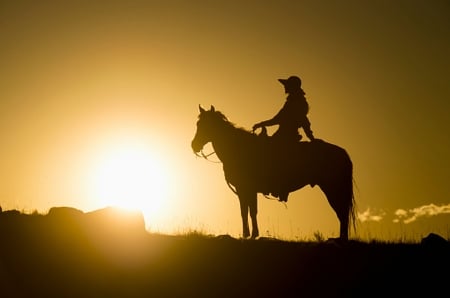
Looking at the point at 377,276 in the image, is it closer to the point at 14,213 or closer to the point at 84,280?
the point at 84,280

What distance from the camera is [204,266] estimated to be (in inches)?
573

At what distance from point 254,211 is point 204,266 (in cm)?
441

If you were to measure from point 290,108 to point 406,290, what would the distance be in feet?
24.0

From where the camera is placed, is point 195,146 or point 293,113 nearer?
point 293,113

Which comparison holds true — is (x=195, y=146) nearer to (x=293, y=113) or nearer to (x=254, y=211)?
(x=254, y=211)

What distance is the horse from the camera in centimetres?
1842

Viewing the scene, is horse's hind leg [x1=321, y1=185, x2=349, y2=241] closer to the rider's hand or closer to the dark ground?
the dark ground

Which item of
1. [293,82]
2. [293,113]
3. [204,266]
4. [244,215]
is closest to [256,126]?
[293,113]

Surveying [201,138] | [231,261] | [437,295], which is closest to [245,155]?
[201,138]

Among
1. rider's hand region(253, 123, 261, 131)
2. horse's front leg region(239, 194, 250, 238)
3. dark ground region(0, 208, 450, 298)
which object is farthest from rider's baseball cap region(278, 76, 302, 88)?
dark ground region(0, 208, 450, 298)

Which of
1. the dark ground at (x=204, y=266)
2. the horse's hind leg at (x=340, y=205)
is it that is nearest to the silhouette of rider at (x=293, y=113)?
the horse's hind leg at (x=340, y=205)

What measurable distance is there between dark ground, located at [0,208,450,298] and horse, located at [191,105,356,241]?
7.41ft

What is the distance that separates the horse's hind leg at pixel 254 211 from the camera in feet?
59.4

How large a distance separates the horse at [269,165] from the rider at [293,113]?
0.36 m
